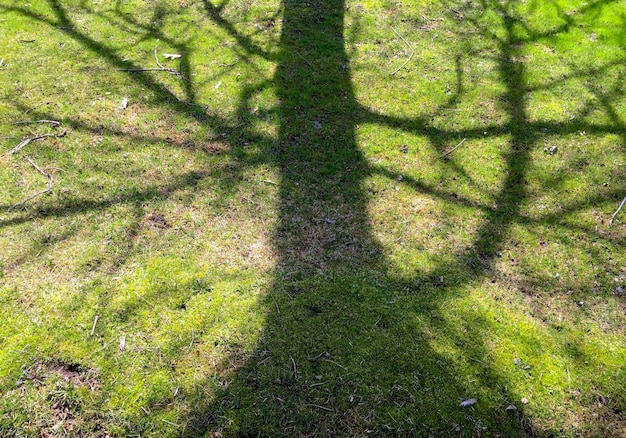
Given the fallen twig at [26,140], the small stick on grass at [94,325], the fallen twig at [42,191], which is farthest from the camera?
the fallen twig at [26,140]

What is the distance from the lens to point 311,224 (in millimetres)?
4352

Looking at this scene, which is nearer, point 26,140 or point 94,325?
point 94,325

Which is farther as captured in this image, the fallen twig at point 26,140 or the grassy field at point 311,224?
the fallen twig at point 26,140

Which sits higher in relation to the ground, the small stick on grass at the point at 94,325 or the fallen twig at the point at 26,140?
the fallen twig at the point at 26,140

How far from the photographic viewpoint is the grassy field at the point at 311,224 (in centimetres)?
317

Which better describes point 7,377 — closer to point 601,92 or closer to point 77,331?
point 77,331

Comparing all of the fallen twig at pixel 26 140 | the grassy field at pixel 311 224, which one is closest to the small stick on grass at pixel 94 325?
the grassy field at pixel 311 224

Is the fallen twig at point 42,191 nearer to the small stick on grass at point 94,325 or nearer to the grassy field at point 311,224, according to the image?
the grassy field at point 311,224

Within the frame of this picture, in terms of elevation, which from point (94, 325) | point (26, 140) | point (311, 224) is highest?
point (26, 140)

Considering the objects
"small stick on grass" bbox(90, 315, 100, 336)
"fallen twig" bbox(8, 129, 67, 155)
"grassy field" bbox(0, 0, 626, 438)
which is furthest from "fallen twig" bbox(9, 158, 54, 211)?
"small stick on grass" bbox(90, 315, 100, 336)

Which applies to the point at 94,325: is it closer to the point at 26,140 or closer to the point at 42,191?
the point at 42,191

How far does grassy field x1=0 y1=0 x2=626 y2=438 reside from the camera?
10.4 feet

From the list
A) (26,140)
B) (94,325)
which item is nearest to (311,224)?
(94,325)

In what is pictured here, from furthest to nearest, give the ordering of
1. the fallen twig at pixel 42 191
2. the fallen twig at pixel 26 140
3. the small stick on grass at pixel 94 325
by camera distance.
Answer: the fallen twig at pixel 26 140
the fallen twig at pixel 42 191
the small stick on grass at pixel 94 325
